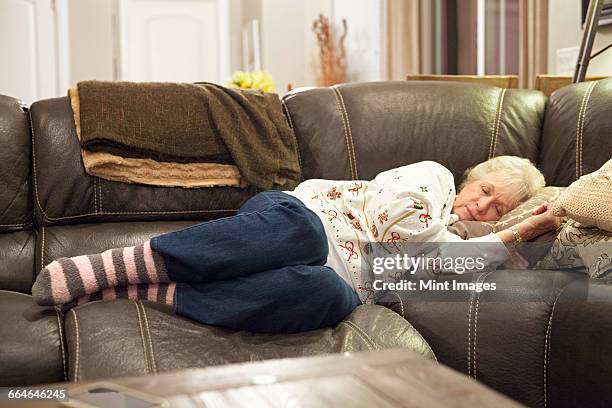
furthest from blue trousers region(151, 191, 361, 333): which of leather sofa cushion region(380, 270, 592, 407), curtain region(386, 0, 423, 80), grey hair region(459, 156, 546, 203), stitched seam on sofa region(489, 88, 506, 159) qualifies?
curtain region(386, 0, 423, 80)

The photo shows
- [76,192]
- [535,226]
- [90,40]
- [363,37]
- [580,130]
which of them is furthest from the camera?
[363,37]

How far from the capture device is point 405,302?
1.75m

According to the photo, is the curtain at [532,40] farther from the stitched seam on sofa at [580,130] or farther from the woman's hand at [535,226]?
the woman's hand at [535,226]

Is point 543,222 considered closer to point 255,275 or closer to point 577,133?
point 577,133

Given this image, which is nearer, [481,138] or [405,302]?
[405,302]

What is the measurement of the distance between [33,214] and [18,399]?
1348 millimetres

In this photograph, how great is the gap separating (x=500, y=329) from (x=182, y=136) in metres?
1.04

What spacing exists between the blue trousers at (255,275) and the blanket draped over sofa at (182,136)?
0.48m

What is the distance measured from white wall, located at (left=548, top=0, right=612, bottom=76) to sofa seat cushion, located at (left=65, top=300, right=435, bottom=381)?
241 centimetres

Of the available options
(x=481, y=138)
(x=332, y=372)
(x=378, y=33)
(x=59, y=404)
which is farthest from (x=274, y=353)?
(x=378, y=33)

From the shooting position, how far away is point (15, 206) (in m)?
2.00

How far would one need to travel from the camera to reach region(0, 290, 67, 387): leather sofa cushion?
141cm

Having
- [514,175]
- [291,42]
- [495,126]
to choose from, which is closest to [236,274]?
[514,175]

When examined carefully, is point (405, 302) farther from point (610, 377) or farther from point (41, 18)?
point (41, 18)
